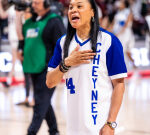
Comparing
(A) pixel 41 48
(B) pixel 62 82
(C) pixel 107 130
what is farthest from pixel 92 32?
(B) pixel 62 82

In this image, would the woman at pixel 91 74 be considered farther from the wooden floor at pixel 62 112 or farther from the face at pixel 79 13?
the wooden floor at pixel 62 112

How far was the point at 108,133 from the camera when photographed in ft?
8.27

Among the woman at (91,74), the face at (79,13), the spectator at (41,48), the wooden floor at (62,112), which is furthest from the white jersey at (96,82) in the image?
the wooden floor at (62,112)

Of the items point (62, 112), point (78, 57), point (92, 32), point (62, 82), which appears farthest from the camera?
point (62, 82)

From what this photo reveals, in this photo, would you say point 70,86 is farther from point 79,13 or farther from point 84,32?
point 79,13

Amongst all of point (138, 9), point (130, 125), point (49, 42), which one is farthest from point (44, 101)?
point (138, 9)

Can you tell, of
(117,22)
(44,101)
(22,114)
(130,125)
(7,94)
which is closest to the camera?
(44,101)

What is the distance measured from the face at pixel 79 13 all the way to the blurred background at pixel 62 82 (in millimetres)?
2485

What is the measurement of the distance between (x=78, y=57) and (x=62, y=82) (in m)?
7.82

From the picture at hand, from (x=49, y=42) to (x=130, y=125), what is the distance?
81.9 inches

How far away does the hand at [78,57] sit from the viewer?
2.51m

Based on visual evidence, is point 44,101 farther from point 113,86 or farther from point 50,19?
point 113,86

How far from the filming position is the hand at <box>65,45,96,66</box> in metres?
2.51

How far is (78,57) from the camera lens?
251 cm
